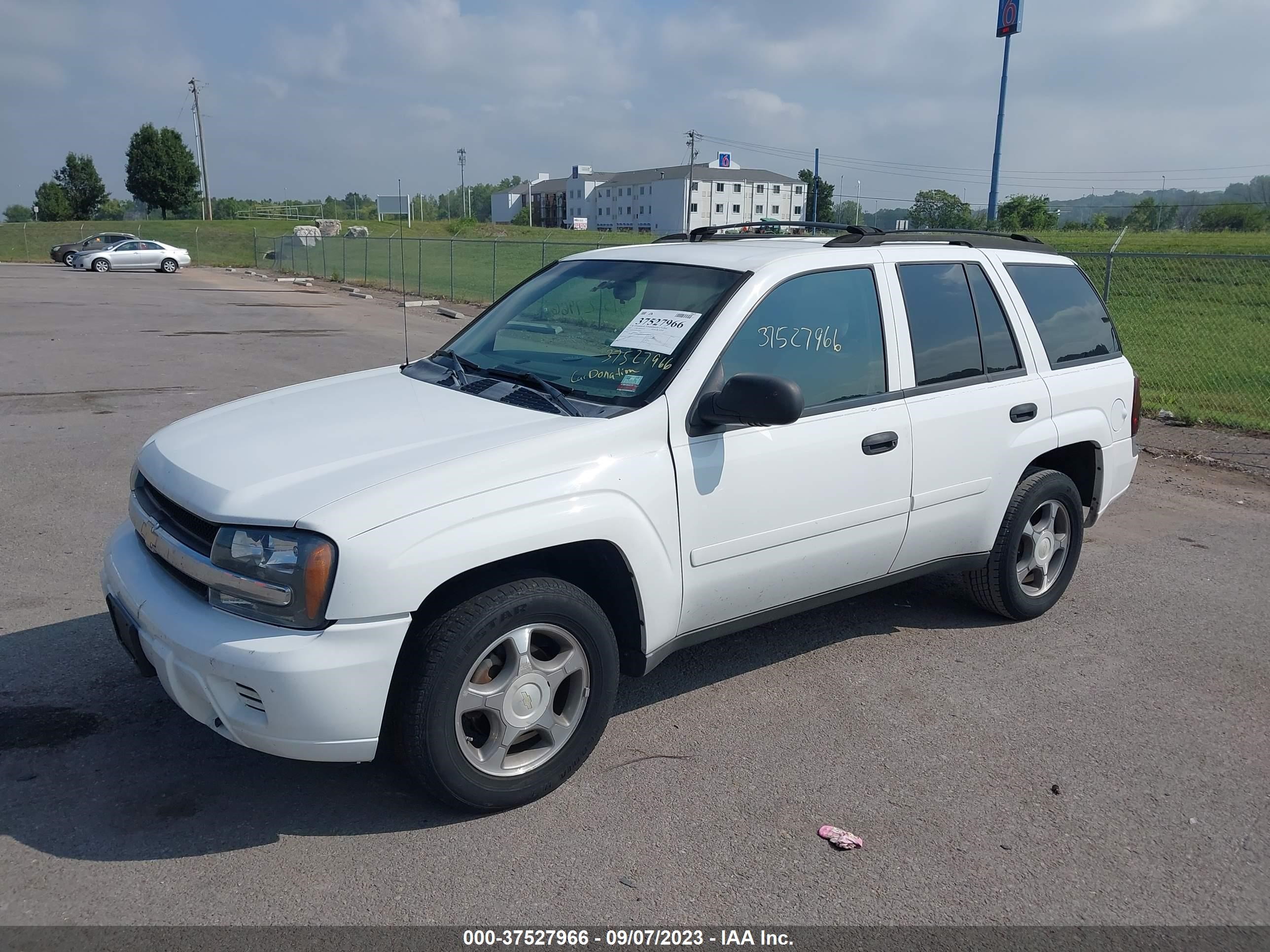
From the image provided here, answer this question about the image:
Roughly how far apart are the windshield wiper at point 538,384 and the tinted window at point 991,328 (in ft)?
6.80

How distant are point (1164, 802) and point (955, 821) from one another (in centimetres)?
77

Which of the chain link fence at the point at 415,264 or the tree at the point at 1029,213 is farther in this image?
the tree at the point at 1029,213

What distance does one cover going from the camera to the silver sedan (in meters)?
38.8

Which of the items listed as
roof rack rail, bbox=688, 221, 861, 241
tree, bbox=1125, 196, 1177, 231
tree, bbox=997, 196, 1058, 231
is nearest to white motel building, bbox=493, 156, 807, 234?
tree, bbox=997, 196, 1058, 231

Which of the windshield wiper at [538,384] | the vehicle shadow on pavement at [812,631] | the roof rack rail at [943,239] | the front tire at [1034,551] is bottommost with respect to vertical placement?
the vehicle shadow on pavement at [812,631]

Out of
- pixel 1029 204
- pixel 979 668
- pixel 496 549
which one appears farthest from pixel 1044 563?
pixel 1029 204

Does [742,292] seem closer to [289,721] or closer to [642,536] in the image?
[642,536]

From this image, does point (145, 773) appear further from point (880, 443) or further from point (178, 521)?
point (880, 443)

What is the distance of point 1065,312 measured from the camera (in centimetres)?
515

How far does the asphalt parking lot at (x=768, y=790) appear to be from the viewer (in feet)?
9.55

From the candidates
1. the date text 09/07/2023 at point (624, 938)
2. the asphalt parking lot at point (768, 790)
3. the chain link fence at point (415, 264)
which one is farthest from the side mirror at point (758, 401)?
the chain link fence at point (415, 264)

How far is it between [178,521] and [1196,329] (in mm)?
19790

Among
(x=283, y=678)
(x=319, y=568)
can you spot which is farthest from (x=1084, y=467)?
(x=283, y=678)

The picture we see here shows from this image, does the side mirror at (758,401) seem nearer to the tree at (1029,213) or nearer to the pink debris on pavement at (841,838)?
the pink debris on pavement at (841,838)
